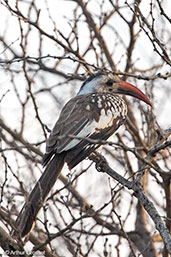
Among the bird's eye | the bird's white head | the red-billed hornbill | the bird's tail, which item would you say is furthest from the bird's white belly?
the bird's eye

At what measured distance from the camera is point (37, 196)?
4043mm

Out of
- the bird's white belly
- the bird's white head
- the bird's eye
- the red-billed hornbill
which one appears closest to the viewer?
the red-billed hornbill

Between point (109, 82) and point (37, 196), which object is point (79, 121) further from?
point (109, 82)

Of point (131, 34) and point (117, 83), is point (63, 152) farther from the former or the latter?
point (131, 34)

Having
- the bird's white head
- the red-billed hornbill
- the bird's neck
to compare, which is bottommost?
the red-billed hornbill

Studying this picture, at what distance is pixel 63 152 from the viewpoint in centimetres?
456

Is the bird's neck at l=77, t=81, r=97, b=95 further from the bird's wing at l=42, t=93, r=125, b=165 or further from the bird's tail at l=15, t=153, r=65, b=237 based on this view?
the bird's tail at l=15, t=153, r=65, b=237

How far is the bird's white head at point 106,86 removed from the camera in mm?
5797

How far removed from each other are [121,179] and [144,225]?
6.90ft

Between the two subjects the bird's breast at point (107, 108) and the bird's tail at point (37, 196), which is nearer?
the bird's tail at point (37, 196)

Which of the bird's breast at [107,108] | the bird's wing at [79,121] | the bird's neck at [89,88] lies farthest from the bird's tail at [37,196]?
the bird's neck at [89,88]

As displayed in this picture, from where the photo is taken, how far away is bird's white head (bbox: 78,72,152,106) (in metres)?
5.80

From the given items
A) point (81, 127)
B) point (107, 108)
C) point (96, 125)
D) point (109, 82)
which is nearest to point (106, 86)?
point (109, 82)

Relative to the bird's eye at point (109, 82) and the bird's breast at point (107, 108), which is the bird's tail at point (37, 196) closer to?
the bird's breast at point (107, 108)
